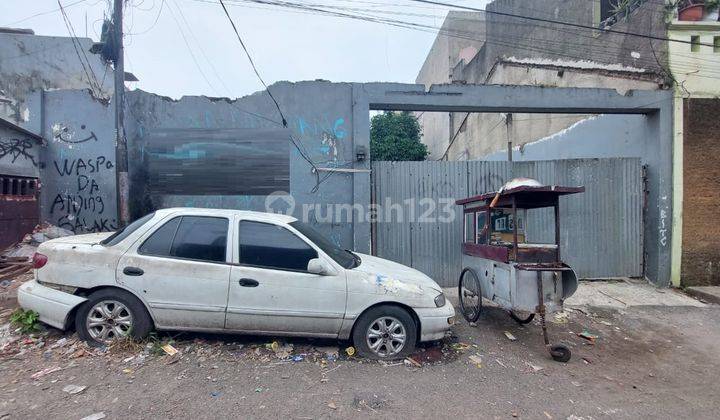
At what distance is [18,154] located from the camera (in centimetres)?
659

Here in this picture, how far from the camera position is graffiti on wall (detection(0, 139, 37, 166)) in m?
6.41

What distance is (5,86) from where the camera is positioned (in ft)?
41.0

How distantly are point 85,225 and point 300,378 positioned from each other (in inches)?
227

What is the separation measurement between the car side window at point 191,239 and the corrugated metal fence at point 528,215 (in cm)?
361

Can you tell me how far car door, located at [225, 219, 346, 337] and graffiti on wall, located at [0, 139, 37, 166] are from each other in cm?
520

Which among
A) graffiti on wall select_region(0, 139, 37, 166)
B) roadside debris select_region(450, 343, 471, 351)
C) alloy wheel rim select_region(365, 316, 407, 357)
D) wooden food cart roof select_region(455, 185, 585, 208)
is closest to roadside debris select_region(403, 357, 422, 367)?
alloy wheel rim select_region(365, 316, 407, 357)

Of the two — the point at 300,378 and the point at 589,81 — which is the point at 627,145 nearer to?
the point at 589,81

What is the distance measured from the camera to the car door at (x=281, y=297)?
13.3 ft

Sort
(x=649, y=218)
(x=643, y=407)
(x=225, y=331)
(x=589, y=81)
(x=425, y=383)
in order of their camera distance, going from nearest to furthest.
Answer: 1. (x=643, y=407)
2. (x=425, y=383)
3. (x=225, y=331)
4. (x=649, y=218)
5. (x=589, y=81)

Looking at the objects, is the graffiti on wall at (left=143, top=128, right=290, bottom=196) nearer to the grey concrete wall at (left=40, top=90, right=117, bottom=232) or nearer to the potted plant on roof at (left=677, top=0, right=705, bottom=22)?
the grey concrete wall at (left=40, top=90, right=117, bottom=232)

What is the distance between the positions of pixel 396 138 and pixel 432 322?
1691 centimetres

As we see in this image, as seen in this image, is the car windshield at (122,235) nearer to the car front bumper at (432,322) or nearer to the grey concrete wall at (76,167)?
the car front bumper at (432,322)

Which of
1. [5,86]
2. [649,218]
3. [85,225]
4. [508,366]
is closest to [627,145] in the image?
[649,218]

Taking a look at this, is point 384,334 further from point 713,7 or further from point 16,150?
point 713,7
